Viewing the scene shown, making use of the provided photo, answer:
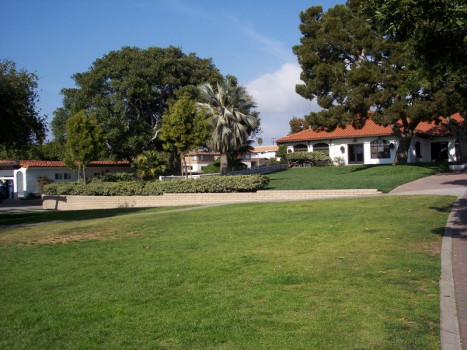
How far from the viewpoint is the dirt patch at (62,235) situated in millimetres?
12008

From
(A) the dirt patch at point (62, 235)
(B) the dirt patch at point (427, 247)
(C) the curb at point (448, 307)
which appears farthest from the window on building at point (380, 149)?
(C) the curb at point (448, 307)

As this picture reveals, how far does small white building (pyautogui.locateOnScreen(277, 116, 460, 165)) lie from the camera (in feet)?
131

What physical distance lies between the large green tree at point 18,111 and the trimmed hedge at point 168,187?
4.97m

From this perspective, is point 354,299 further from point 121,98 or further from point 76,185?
point 121,98

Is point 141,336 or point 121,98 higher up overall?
point 121,98

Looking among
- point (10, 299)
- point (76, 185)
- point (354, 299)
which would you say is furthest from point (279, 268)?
point (76, 185)

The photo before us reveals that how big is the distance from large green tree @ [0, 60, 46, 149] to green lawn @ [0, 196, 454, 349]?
9.82m

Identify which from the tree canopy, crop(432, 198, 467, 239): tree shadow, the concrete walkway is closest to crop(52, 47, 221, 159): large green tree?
crop(432, 198, 467, 239): tree shadow

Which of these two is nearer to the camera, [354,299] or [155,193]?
[354,299]

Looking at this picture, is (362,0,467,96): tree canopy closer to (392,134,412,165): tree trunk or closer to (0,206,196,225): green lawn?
(0,206,196,225): green lawn

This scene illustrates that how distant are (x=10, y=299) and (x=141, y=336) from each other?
2.69 meters

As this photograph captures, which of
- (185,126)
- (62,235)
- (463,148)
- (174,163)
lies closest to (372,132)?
(463,148)

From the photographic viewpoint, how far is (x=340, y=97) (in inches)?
1235

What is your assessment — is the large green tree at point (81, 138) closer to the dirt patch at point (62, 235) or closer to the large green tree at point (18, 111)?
the large green tree at point (18, 111)
